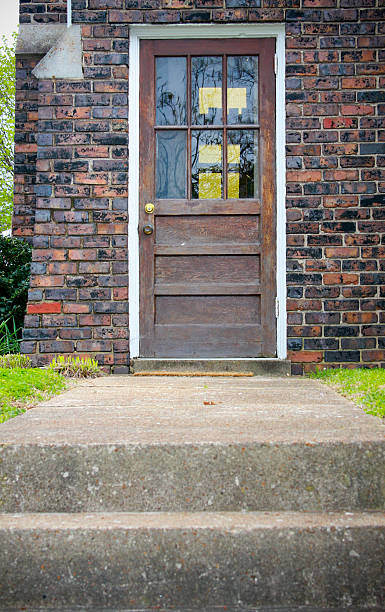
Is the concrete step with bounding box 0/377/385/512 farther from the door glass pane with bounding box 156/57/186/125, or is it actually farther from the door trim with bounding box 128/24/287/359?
the door glass pane with bounding box 156/57/186/125

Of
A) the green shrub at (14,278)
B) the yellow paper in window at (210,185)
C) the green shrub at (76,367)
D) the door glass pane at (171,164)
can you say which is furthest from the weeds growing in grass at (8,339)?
the yellow paper in window at (210,185)

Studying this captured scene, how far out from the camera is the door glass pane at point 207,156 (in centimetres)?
380

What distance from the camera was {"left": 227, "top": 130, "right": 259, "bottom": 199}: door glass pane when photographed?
3803mm

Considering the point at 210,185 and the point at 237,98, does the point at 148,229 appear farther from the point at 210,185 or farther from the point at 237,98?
the point at 237,98

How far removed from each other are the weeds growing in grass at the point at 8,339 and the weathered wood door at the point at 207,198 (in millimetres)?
1000

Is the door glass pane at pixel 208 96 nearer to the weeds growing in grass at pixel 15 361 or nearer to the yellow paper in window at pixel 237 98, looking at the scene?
the yellow paper in window at pixel 237 98

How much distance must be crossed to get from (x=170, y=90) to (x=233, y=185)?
818 millimetres

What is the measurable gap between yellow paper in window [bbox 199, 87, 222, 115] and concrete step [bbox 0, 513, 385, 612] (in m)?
3.11

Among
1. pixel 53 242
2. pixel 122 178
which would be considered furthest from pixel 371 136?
pixel 53 242

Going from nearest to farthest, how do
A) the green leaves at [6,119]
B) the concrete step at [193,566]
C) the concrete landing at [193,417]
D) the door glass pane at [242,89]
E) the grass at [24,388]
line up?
1. the concrete step at [193,566]
2. the concrete landing at [193,417]
3. the grass at [24,388]
4. the door glass pane at [242,89]
5. the green leaves at [6,119]

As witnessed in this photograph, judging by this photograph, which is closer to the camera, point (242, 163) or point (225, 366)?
point (225, 366)

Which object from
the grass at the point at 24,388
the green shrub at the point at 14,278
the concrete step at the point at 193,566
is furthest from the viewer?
the green shrub at the point at 14,278

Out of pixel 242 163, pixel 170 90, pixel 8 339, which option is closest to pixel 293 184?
pixel 242 163

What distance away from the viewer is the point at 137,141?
3766 mm
